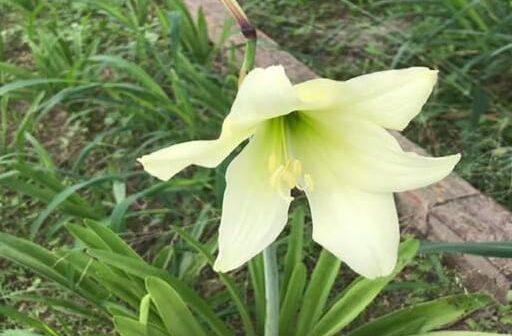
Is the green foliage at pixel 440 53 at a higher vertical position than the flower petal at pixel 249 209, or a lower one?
lower

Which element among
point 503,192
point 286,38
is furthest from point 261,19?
point 503,192

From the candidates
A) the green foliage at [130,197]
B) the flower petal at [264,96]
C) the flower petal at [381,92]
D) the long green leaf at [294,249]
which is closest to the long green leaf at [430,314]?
the green foliage at [130,197]

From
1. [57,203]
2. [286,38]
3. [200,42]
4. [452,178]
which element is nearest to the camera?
[57,203]

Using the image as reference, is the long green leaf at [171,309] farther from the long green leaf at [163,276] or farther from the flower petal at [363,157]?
the flower petal at [363,157]

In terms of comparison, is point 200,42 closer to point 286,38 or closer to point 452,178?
point 286,38

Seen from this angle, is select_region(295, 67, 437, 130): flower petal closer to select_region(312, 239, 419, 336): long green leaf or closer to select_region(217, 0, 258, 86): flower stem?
select_region(217, 0, 258, 86): flower stem

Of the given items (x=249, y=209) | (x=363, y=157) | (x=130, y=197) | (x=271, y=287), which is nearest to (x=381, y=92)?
(x=363, y=157)

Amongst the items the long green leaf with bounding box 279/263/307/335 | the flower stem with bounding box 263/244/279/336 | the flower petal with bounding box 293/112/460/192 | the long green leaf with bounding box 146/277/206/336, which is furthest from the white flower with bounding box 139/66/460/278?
the long green leaf with bounding box 279/263/307/335

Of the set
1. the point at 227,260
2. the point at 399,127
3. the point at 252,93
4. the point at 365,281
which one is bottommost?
the point at 365,281
